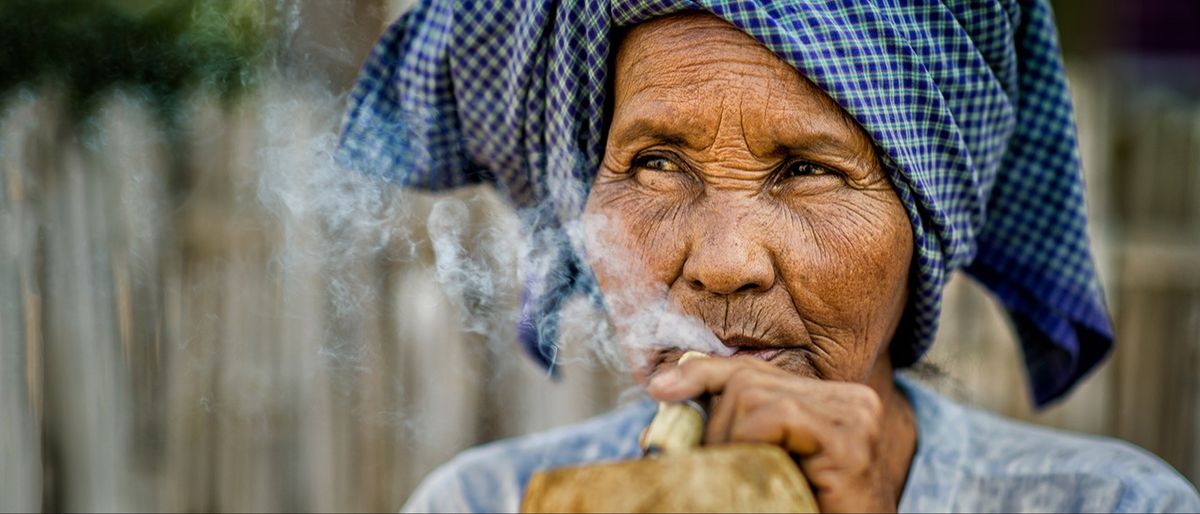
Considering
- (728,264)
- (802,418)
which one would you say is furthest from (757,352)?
(802,418)

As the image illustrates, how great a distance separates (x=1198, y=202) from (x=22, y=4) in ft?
19.5

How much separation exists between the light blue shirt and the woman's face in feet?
1.37

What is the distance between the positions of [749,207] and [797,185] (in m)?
0.12

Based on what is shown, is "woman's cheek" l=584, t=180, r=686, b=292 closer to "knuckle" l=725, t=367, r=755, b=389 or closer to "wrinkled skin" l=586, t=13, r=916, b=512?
"wrinkled skin" l=586, t=13, r=916, b=512

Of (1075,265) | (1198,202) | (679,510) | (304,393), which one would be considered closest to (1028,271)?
(1075,265)

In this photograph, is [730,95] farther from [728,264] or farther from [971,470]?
[971,470]

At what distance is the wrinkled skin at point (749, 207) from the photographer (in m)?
1.87

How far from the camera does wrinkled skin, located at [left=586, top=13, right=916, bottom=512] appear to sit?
1.87 metres

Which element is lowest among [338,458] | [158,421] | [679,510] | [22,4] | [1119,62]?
[338,458]

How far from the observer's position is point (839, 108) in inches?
75.2

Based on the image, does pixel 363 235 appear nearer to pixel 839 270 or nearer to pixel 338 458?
pixel 338 458

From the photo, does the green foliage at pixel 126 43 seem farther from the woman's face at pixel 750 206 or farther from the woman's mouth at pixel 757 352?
the woman's mouth at pixel 757 352

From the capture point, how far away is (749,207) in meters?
1.89

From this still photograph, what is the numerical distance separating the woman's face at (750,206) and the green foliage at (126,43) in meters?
1.67
